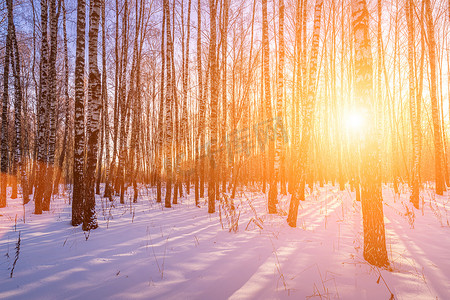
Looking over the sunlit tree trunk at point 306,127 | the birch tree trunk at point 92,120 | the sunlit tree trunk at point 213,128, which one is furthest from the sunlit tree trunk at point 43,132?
the sunlit tree trunk at point 306,127

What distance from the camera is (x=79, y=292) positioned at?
2.57m

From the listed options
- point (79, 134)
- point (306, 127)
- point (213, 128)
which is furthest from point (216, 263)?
point (213, 128)

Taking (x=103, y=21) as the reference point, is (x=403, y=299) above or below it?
below

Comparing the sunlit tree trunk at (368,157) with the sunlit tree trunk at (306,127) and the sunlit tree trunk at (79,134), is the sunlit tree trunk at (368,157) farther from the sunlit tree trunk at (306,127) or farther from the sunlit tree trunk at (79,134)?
the sunlit tree trunk at (79,134)

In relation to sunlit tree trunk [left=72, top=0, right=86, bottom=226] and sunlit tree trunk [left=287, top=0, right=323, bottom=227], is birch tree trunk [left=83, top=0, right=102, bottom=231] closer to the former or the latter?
sunlit tree trunk [left=72, top=0, right=86, bottom=226]

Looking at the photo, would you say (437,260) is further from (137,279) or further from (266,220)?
(137,279)

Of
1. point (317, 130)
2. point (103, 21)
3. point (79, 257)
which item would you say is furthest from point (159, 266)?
point (317, 130)

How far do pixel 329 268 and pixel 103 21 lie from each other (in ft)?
51.4

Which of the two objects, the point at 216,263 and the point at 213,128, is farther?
the point at 213,128

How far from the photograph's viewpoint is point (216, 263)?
339 centimetres

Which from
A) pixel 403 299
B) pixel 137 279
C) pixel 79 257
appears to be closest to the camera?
pixel 403 299

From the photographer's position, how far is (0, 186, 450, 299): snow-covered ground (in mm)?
2643

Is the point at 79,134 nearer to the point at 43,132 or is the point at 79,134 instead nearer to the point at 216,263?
the point at 43,132

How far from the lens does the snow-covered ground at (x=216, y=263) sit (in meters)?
2.64
